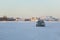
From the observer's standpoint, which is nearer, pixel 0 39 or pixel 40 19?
pixel 0 39

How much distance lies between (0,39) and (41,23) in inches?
301

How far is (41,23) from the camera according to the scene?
12273 millimetres

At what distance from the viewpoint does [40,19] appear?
1303 cm

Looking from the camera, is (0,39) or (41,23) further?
(41,23)

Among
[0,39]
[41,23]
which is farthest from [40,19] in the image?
[0,39]

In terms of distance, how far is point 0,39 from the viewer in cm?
481

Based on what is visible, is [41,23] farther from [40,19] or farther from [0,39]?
[0,39]

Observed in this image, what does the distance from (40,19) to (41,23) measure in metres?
0.81
